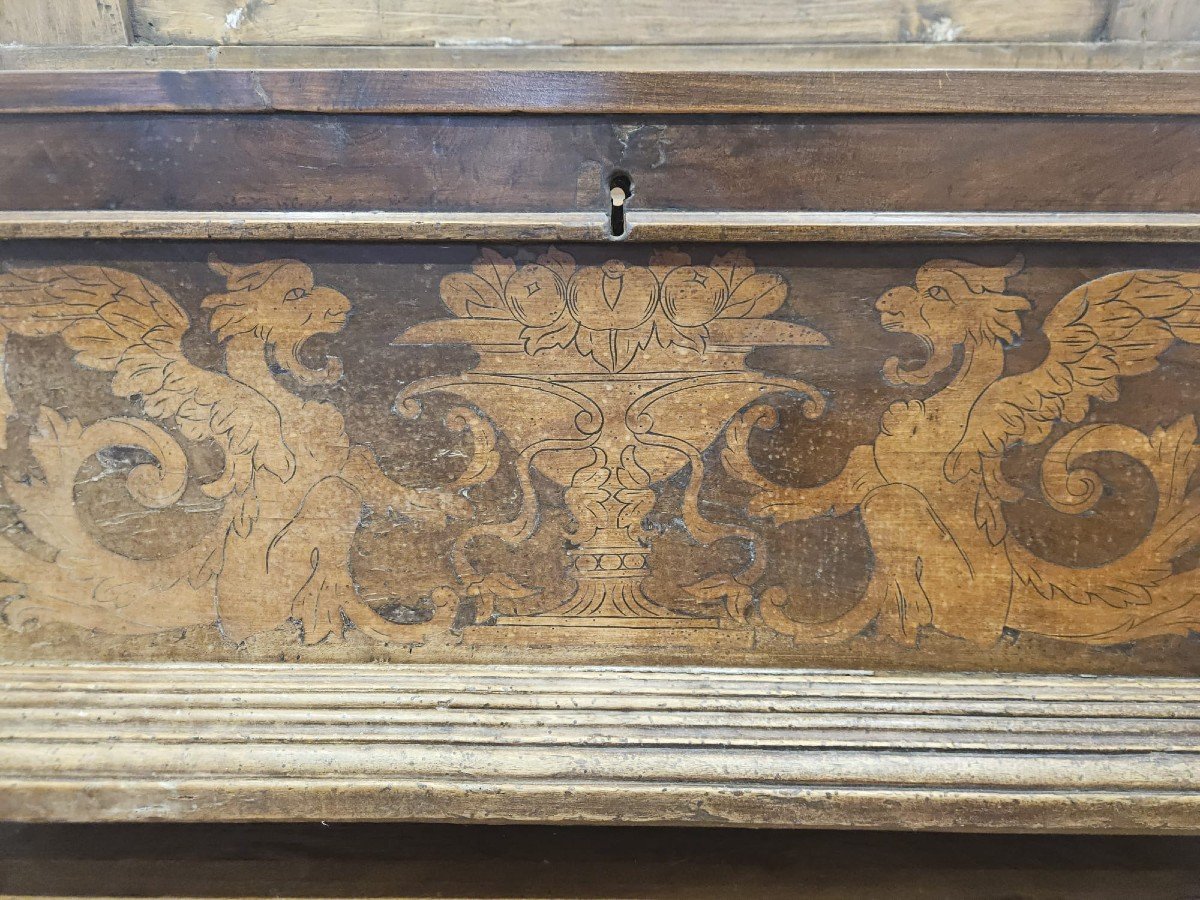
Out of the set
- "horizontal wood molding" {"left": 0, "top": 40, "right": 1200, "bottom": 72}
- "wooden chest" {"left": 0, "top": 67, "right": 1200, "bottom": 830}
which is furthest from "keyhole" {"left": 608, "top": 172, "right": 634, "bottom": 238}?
"horizontal wood molding" {"left": 0, "top": 40, "right": 1200, "bottom": 72}

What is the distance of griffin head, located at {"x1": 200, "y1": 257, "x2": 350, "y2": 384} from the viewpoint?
3.05 feet

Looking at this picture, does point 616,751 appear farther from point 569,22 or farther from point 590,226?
point 569,22

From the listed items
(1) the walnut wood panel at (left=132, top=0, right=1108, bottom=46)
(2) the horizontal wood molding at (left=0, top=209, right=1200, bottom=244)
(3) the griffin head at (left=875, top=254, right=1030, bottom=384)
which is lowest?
(3) the griffin head at (left=875, top=254, right=1030, bottom=384)

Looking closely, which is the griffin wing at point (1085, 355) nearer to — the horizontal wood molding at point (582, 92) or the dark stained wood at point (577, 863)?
the horizontal wood molding at point (582, 92)

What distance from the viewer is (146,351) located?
0.95 meters

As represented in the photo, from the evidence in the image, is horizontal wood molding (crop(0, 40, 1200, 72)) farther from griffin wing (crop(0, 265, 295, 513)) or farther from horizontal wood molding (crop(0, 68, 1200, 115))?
griffin wing (crop(0, 265, 295, 513))

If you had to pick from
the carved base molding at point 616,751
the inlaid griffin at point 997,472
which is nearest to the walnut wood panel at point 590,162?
the inlaid griffin at point 997,472

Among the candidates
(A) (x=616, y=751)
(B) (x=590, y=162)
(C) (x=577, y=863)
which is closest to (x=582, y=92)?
(B) (x=590, y=162)

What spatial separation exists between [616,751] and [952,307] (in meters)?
0.68

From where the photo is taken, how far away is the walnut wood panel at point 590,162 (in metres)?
0.88

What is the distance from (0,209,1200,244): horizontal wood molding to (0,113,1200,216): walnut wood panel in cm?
1

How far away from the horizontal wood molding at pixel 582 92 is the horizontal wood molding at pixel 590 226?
12 cm

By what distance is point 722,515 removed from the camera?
973 mm

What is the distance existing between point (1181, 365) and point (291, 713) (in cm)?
119
